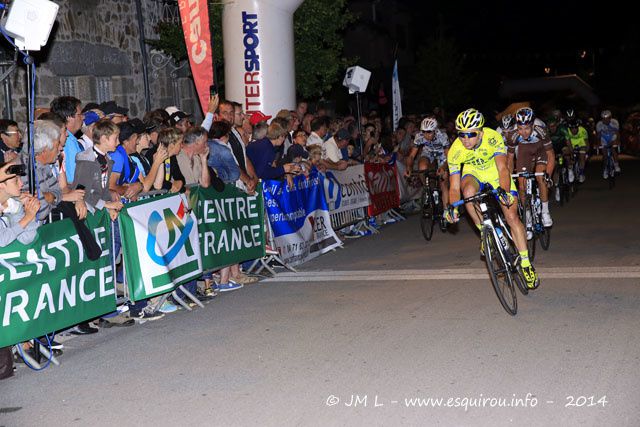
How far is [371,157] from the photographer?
748 inches

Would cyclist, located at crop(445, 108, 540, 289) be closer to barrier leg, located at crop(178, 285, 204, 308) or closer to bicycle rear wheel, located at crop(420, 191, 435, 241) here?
barrier leg, located at crop(178, 285, 204, 308)

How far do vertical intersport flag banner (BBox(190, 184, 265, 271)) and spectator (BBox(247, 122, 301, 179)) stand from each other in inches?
16.7

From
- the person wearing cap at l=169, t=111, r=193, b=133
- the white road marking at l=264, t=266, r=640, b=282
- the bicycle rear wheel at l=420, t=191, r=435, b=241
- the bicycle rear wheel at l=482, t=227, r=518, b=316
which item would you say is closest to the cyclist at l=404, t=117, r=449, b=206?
the bicycle rear wheel at l=420, t=191, r=435, b=241

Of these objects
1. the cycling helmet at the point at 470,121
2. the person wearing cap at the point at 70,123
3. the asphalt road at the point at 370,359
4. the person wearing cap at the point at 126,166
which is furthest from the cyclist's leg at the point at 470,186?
the person wearing cap at the point at 70,123

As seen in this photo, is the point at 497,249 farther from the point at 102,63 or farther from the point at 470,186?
the point at 102,63

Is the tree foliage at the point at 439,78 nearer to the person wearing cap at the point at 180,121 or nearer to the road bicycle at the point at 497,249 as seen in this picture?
the person wearing cap at the point at 180,121

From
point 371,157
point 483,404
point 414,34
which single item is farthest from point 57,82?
point 414,34

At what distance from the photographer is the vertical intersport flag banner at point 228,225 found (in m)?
10.9

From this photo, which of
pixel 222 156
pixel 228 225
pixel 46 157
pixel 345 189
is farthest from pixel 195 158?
pixel 345 189

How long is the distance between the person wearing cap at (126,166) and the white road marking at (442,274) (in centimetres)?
270

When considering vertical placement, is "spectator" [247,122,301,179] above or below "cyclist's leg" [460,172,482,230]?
above

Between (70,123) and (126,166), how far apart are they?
2.36 feet

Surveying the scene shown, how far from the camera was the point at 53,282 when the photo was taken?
311 inches

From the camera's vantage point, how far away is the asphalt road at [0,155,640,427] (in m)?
6.20
